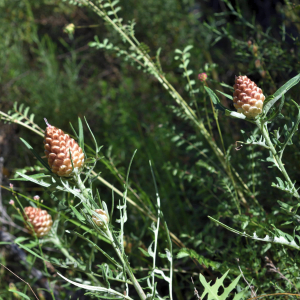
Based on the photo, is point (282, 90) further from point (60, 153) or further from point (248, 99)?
point (60, 153)

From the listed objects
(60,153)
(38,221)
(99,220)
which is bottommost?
(38,221)

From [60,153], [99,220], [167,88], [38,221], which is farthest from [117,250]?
[167,88]

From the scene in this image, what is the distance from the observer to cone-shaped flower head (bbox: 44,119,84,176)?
57cm

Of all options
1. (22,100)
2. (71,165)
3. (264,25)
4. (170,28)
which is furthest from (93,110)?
(71,165)

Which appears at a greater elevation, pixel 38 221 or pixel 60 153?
pixel 60 153

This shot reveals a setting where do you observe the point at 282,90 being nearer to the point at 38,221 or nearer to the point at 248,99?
the point at 248,99

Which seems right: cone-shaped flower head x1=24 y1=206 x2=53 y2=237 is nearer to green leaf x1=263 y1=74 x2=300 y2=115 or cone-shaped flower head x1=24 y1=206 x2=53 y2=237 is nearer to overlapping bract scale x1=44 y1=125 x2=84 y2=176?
overlapping bract scale x1=44 y1=125 x2=84 y2=176

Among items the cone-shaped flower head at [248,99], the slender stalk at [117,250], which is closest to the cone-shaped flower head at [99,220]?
the slender stalk at [117,250]

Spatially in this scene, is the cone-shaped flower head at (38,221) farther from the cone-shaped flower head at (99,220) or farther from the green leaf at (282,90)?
the green leaf at (282,90)

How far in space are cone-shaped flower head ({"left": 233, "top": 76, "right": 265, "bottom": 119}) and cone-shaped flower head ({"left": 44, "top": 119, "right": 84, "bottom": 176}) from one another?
342 mm

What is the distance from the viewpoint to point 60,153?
0.56 metres

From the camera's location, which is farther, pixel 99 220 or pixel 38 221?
pixel 38 221

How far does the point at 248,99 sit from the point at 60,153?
38 cm

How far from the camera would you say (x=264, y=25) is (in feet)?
6.43
